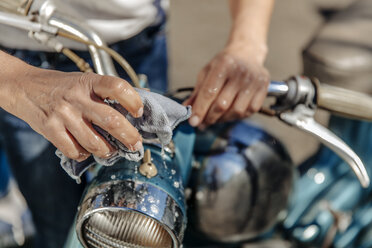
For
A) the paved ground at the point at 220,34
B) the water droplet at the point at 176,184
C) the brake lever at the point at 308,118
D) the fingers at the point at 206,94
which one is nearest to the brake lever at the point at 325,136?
the brake lever at the point at 308,118

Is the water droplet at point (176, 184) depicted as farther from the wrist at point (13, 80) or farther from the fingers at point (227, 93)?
the wrist at point (13, 80)

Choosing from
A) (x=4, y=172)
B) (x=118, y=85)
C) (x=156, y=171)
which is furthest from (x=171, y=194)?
(x=4, y=172)

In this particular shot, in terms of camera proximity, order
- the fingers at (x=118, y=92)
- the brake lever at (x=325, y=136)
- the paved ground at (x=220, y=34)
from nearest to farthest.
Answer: the fingers at (x=118, y=92)
the brake lever at (x=325, y=136)
the paved ground at (x=220, y=34)

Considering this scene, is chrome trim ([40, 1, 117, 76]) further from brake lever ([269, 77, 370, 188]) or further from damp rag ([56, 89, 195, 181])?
brake lever ([269, 77, 370, 188])

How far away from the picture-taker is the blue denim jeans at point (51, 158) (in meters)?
0.93

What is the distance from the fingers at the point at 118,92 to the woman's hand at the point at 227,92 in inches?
9.0

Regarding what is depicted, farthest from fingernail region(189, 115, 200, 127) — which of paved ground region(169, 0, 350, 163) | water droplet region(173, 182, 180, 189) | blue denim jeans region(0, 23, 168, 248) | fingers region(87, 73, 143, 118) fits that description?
paved ground region(169, 0, 350, 163)

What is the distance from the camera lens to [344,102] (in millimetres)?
706

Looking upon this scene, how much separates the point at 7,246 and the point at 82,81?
41.8 inches

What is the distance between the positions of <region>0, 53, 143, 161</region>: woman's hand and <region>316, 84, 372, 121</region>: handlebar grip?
1.23 ft

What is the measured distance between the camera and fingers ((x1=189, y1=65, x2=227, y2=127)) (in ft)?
2.20

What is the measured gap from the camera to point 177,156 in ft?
2.22

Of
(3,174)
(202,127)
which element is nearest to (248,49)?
(202,127)

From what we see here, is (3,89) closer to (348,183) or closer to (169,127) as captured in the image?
(169,127)
